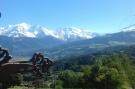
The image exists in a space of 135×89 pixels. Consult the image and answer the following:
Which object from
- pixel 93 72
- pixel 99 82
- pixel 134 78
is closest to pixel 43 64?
pixel 99 82

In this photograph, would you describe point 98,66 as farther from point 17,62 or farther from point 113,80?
point 17,62

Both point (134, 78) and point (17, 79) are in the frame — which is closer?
point (17, 79)

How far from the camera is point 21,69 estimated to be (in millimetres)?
11672

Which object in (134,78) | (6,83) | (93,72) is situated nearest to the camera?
(6,83)

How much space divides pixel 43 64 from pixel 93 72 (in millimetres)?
30712

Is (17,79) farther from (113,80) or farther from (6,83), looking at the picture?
(113,80)

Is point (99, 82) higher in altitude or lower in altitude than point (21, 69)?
lower

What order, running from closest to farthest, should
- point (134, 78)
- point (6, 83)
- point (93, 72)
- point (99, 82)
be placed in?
point (6, 83)
point (99, 82)
point (93, 72)
point (134, 78)

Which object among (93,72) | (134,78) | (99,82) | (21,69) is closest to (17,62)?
(21,69)

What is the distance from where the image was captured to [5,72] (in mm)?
11586

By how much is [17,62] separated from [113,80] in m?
27.2

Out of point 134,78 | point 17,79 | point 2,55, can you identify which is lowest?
point 134,78

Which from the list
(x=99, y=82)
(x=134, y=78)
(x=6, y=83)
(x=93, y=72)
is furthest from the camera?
(x=134, y=78)

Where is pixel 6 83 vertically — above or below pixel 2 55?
below
